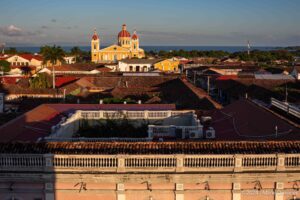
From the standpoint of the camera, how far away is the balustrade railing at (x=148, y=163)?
1370 centimetres

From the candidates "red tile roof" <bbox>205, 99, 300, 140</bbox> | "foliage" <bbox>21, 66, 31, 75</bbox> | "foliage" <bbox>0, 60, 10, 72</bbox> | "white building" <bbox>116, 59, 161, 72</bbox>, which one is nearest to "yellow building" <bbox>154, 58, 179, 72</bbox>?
"white building" <bbox>116, 59, 161, 72</bbox>

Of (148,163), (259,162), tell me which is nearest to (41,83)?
(148,163)

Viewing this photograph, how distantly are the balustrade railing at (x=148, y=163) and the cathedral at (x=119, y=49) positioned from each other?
91706 millimetres

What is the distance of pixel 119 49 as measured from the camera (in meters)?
105

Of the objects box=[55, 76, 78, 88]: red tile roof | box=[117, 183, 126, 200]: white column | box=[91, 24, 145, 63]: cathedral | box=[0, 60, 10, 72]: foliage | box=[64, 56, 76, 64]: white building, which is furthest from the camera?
box=[64, 56, 76, 64]: white building

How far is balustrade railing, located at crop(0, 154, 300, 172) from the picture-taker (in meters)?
13.7

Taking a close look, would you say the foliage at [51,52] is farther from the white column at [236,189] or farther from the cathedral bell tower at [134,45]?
the white column at [236,189]

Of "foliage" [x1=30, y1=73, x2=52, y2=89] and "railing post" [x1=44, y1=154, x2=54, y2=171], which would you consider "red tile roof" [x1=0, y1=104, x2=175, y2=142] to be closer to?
"railing post" [x1=44, y1=154, x2=54, y2=171]

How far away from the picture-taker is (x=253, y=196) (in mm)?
14141

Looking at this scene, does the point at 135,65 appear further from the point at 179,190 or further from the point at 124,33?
the point at 179,190

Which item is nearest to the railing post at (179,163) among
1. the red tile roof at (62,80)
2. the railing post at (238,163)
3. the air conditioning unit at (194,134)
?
the railing post at (238,163)

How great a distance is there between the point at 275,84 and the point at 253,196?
119 feet

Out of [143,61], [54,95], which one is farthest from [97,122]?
[143,61]

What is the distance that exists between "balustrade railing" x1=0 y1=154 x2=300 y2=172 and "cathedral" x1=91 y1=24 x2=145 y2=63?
91.7 m
